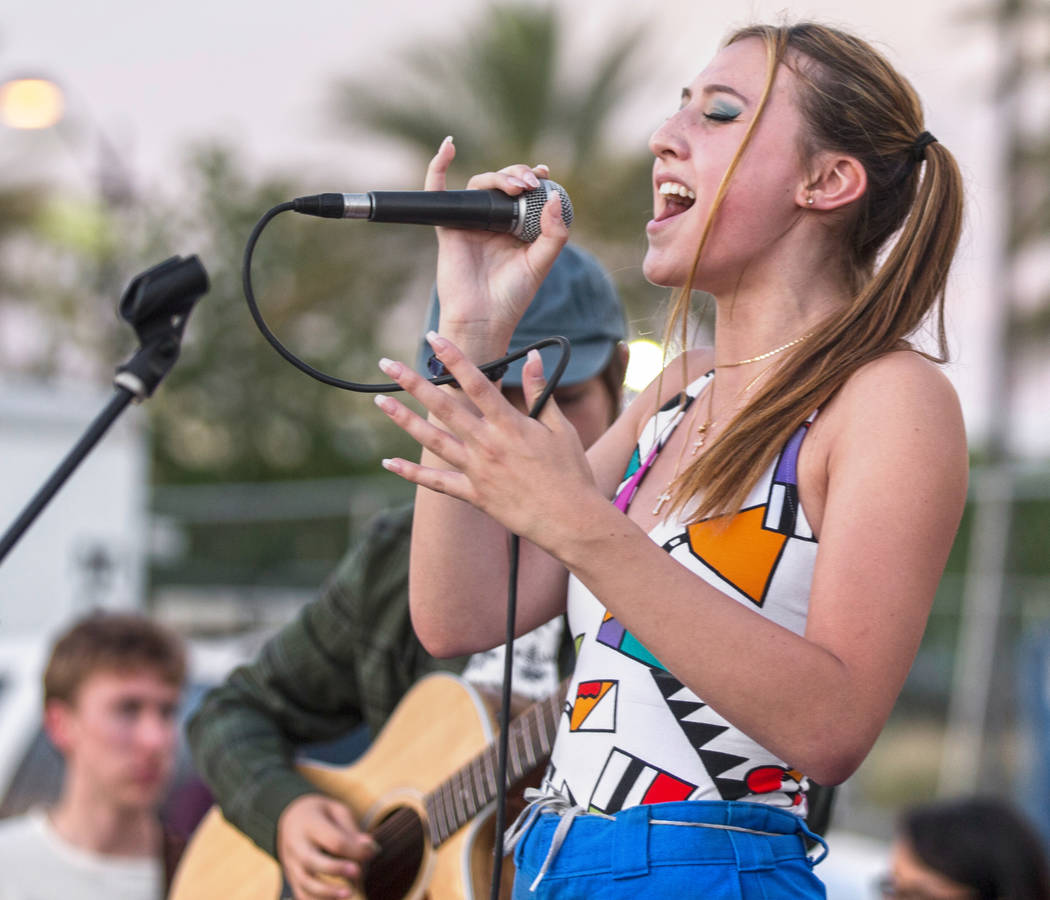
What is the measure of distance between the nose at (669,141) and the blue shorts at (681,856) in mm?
797

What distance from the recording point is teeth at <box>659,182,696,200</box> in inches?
64.5

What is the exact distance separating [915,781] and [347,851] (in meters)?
6.02

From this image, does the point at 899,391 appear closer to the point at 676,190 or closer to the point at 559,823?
the point at 676,190

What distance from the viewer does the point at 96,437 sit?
170 cm

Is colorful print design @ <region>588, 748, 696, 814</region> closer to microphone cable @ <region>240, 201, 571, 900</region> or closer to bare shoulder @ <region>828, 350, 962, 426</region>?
microphone cable @ <region>240, 201, 571, 900</region>

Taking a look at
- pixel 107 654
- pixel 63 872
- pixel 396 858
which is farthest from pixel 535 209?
pixel 63 872

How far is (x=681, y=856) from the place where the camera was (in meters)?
1.44

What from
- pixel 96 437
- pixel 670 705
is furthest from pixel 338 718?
pixel 670 705

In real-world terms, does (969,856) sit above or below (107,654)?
below

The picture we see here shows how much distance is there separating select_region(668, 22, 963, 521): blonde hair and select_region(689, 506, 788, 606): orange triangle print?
0.07 ft

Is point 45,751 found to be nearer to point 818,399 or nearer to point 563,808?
point 563,808

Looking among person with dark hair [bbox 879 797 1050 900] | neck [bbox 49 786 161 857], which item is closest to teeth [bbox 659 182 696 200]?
person with dark hair [bbox 879 797 1050 900]

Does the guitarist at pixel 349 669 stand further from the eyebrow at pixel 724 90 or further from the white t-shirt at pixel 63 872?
the white t-shirt at pixel 63 872

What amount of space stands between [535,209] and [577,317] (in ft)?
2.91
